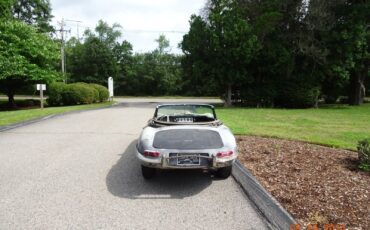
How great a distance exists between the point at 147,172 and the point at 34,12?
5349 centimetres

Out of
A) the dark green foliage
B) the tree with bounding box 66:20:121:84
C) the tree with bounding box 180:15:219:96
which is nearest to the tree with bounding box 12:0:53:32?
the tree with bounding box 66:20:121:84

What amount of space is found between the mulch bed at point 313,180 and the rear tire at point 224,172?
519 millimetres

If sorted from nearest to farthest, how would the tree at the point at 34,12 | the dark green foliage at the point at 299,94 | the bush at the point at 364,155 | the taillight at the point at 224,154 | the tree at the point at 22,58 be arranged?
the taillight at the point at 224,154 < the bush at the point at 364,155 < the tree at the point at 22,58 < the dark green foliage at the point at 299,94 < the tree at the point at 34,12

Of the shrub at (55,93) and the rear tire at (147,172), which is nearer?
the rear tire at (147,172)

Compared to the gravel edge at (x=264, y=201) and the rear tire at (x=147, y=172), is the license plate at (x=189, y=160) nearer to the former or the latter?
the rear tire at (x=147, y=172)

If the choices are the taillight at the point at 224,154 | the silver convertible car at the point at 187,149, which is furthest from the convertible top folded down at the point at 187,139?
the taillight at the point at 224,154

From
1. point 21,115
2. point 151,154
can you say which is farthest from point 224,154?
point 21,115

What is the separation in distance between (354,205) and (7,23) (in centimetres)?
2769

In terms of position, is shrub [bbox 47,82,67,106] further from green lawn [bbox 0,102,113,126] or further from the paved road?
the paved road

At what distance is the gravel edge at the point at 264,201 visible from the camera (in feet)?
12.9

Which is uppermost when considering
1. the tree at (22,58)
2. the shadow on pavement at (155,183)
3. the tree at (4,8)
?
the tree at (4,8)

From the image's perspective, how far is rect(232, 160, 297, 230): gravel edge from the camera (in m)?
3.94

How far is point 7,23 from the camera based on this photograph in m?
25.1

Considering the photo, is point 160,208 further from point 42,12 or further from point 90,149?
point 42,12
